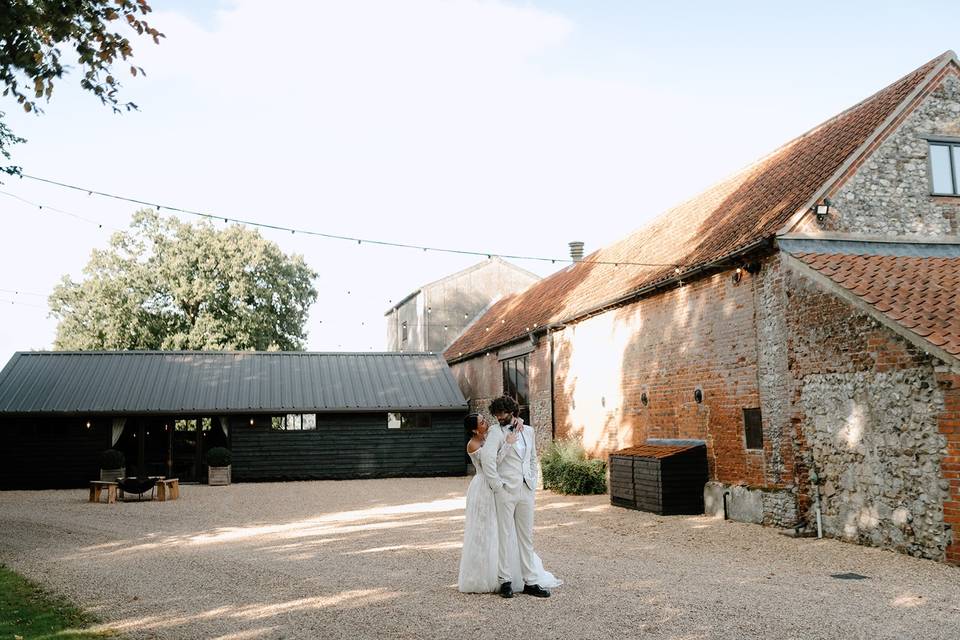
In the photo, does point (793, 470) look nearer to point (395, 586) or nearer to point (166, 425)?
point (395, 586)

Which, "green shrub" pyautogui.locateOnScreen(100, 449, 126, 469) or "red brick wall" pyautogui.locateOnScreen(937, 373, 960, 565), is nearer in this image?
"red brick wall" pyautogui.locateOnScreen(937, 373, 960, 565)

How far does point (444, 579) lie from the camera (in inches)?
327

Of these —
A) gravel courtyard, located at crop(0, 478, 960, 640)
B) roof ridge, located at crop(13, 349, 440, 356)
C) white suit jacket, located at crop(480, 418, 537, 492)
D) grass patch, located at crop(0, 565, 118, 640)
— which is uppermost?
roof ridge, located at crop(13, 349, 440, 356)

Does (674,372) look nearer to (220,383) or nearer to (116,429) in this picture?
(220,383)

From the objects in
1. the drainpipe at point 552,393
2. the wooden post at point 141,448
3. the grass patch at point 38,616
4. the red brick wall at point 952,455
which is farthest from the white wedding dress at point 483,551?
the wooden post at point 141,448

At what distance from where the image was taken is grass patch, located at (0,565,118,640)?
6121 mm

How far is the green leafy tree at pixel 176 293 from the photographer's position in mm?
35656

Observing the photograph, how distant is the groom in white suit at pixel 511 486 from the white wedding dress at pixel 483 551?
51mm

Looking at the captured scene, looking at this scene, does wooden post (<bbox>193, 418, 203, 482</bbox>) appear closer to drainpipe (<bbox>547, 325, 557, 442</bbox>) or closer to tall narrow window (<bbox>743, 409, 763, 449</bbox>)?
drainpipe (<bbox>547, 325, 557, 442</bbox>)

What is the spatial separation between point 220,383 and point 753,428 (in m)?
17.4

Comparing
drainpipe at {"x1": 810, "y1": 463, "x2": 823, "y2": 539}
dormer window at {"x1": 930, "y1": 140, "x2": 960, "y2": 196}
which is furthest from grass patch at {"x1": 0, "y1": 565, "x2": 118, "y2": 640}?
dormer window at {"x1": 930, "y1": 140, "x2": 960, "y2": 196}

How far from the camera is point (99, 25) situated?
8172 mm

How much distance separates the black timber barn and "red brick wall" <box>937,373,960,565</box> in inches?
663

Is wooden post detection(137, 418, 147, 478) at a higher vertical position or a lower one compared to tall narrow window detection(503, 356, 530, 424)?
A: lower
